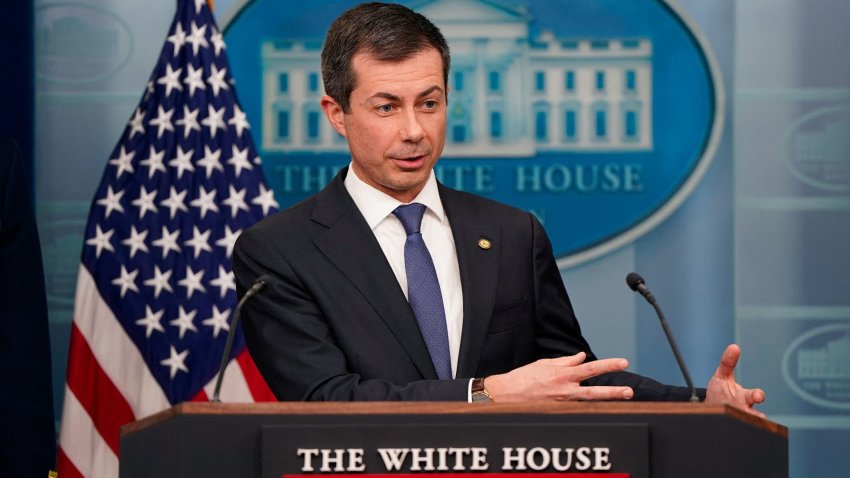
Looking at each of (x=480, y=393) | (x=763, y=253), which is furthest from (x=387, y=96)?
(x=763, y=253)

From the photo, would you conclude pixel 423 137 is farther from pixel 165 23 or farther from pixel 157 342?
pixel 165 23

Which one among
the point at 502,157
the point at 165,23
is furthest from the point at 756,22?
the point at 165,23

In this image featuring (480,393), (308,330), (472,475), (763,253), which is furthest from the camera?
(763,253)

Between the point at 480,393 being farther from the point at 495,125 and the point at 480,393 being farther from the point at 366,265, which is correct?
the point at 495,125

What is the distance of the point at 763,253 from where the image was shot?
489cm

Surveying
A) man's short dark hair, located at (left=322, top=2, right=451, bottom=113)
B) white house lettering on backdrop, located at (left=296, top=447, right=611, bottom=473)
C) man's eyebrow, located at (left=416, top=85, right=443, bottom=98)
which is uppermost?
man's short dark hair, located at (left=322, top=2, right=451, bottom=113)

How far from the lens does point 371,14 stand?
3.01m

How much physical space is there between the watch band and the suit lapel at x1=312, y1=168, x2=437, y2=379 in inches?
12.1

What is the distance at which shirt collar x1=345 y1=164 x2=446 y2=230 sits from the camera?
3.05m

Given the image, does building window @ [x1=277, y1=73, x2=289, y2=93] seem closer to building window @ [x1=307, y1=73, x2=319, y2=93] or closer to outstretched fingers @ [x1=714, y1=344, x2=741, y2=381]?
building window @ [x1=307, y1=73, x2=319, y2=93]

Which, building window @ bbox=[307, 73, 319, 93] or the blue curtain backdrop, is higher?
building window @ bbox=[307, 73, 319, 93]

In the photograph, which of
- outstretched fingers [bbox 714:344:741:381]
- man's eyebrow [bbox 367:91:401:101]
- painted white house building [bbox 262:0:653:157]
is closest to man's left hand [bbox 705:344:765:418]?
outstretched fingers [bbox 714:344:741:381]

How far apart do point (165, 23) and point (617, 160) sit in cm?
184

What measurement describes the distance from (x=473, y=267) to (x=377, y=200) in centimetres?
28
